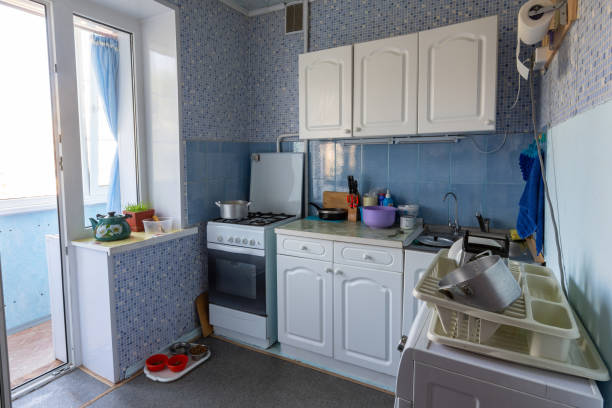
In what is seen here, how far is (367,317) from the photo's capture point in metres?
2.14

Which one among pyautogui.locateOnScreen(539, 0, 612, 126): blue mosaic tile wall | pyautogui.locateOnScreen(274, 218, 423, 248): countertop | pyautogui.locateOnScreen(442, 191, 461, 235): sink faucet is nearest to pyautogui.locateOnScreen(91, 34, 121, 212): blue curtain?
pyautogui.locateOnScreen(274, 218, 423, 248): countertop

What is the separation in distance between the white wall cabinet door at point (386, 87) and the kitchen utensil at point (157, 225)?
1461 millimetres

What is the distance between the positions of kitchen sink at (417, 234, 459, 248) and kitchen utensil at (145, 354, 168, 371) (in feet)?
5.87

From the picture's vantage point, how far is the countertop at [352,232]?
207 centimetres

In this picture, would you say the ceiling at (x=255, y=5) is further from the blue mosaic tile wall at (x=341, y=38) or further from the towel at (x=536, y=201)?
the towel at (x=536, y=201)

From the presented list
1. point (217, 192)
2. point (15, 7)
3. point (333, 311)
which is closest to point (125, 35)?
point (15, 7)

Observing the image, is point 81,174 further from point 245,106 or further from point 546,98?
point 546,98

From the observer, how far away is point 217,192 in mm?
2912

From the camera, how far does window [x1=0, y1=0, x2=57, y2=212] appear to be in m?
2.02

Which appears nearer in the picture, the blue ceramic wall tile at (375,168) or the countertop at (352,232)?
the countertop at (352,232)

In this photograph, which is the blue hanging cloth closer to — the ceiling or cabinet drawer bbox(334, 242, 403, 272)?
cabinet drawer bbox(334, 242, 403, 272)

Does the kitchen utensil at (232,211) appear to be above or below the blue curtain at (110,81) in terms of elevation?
below

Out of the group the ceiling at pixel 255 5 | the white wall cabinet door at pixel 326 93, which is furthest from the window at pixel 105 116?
the white wall cabinet door at pixel 326 93

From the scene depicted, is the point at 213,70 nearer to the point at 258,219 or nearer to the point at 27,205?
the point at 258,219
